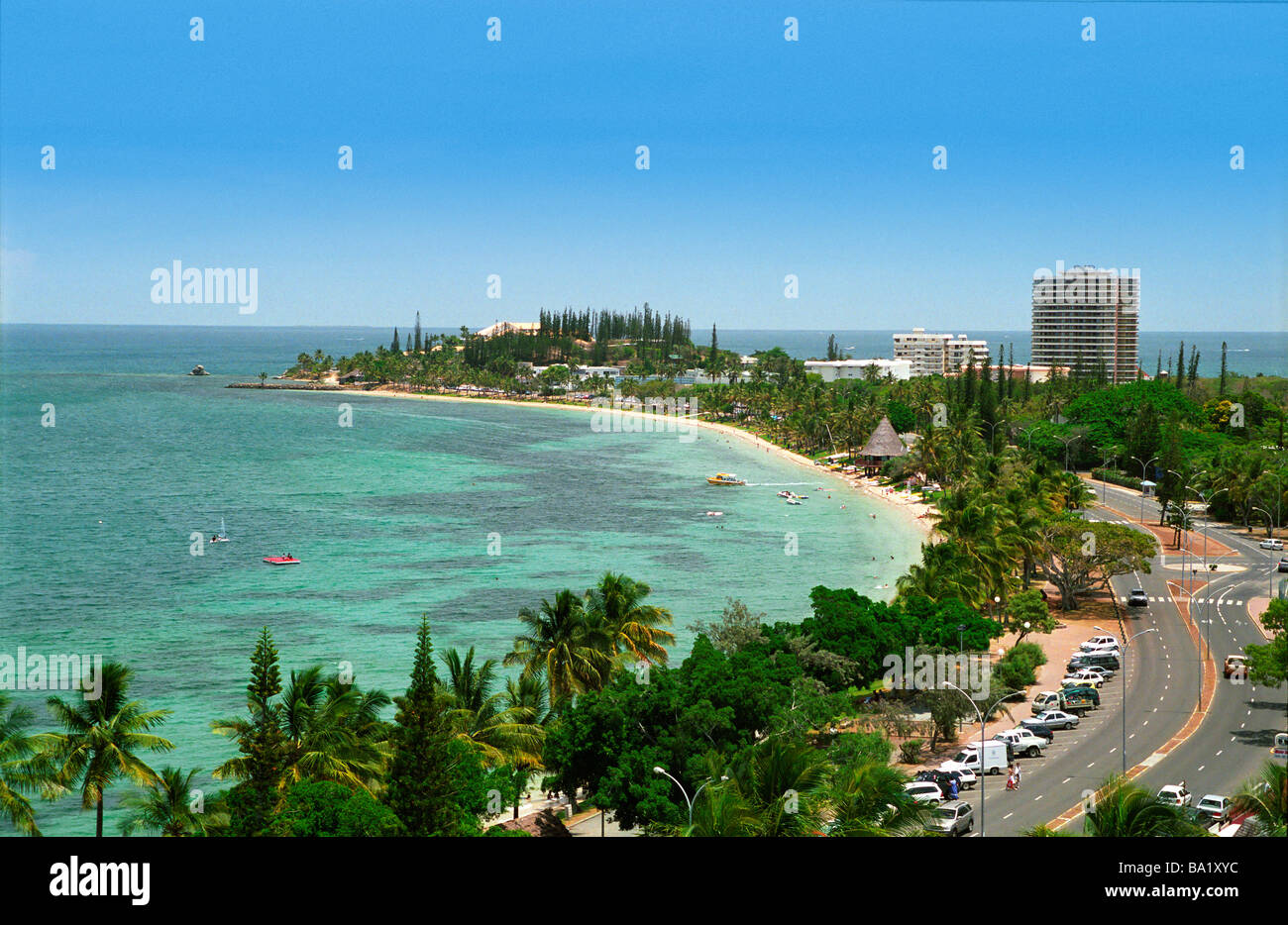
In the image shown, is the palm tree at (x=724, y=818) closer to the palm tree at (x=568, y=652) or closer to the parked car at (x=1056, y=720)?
the palm tree at (x=568, y=652)

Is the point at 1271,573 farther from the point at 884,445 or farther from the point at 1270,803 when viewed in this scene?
the point at 884,445

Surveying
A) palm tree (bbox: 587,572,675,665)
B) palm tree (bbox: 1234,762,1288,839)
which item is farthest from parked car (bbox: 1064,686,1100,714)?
palm tree (bbox: 1234,762,1288,839)

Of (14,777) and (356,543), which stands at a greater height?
(14,777)

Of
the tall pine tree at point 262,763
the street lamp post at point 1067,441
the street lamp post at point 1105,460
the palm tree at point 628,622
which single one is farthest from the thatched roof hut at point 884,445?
the tall pine tree at point 262,763

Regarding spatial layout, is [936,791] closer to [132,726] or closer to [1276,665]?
[1276,665]

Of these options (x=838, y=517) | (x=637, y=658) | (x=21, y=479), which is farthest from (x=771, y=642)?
(x=21, y=479)

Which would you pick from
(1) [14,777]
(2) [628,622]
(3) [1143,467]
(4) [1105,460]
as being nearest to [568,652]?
(2) [628,622]

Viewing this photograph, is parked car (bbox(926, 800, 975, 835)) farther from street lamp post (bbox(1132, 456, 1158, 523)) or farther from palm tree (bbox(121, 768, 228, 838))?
street lamp post (bbox(1132, 456, 1158, 523))
